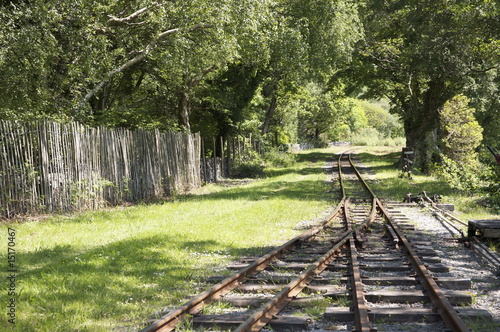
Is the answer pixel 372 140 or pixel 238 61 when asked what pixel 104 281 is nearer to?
pixel 238 61

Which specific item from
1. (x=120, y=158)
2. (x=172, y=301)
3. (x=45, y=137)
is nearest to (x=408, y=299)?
(x=172, y=301)

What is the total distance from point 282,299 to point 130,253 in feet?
12.3

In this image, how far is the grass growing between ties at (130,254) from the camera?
550 centimetres

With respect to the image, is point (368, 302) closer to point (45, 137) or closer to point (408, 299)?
point (408, 299)

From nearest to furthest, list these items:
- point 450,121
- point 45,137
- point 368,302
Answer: point 368,302
point 45,137
point 450,121

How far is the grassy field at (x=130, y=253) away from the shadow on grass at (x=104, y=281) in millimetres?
12

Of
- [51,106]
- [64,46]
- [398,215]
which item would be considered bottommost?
[398,215]

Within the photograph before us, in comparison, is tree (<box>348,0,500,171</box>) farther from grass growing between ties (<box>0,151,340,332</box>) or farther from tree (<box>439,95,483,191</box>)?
grass growing between ties (<box>0,151,340,332</box>)

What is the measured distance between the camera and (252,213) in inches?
527

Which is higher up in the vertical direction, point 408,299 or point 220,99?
point 220,99

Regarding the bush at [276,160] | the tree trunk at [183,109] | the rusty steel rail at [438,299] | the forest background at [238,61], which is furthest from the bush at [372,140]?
the rusty steel rail at [438,299]

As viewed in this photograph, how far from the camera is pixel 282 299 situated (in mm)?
5539

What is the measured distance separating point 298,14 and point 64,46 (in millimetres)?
14038

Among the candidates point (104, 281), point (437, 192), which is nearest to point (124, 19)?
point (437, 192)
